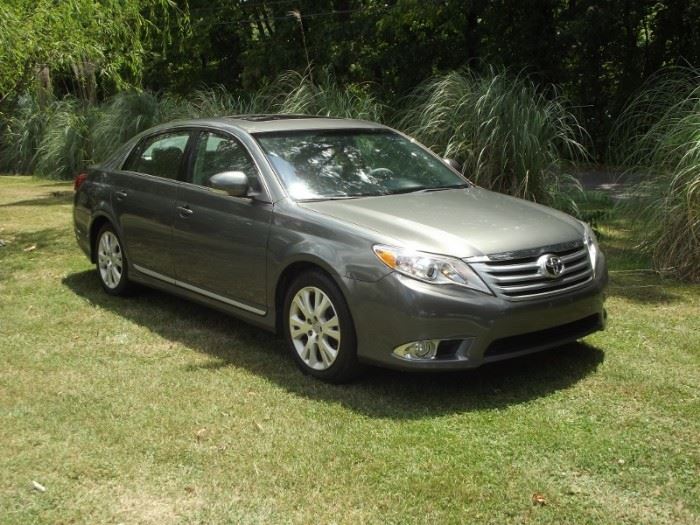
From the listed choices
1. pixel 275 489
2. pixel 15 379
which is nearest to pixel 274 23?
pixel 15 379

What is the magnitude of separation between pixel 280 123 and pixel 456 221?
1.90 meters

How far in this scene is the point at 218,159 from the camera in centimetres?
668

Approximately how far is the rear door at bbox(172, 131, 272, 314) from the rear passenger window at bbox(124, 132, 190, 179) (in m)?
0.23

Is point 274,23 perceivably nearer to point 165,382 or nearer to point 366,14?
point 366,14

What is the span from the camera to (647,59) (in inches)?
853

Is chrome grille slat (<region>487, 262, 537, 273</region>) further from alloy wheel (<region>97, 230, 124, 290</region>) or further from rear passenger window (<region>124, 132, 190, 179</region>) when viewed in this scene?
alloy wheel (<region>97, 230, 124, 290</region>)

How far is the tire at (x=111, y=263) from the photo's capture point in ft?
25.2

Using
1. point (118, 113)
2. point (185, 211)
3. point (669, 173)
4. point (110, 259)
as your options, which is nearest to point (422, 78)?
point (118, 113)

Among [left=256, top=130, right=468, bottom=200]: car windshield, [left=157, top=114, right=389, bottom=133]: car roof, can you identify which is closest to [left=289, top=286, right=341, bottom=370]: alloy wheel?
[left=256, top=130, right=468, bottom=200]: car windshield

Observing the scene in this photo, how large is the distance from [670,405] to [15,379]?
398 centimetres

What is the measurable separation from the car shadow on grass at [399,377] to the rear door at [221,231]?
360 mm

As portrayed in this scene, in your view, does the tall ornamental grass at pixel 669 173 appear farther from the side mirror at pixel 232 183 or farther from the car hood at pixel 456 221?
the side mirror at pixel 232 183

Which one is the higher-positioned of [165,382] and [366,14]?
[366,14]

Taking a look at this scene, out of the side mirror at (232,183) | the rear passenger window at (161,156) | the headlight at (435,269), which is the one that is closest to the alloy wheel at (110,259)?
the rear passenger window at (161,156)
